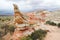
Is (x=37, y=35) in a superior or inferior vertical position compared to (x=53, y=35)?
superior

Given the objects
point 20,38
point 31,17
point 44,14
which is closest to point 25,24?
point 20,38

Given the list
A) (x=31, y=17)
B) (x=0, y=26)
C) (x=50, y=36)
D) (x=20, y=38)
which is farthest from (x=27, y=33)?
(x=0, y=26)

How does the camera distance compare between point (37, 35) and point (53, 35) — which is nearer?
point (37, 35)

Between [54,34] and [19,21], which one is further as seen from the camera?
[19,21]

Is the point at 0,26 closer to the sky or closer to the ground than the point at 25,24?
closer to the ground

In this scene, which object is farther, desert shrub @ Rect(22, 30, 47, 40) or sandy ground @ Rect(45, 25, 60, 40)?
desert shrub @ Rect(22, 30, 47, 40)

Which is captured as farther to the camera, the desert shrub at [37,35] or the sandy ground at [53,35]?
the desert shrub at [37,35]

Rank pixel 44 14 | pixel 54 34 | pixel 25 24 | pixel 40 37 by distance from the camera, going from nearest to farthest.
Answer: pixel 40 37, pixel 54 34, pixel 25 24, pixel 44 14

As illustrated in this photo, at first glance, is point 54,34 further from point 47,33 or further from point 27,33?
point 27,33

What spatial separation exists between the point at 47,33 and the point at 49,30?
1.38 meters

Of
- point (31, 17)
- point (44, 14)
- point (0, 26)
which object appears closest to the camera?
point (31, 17)

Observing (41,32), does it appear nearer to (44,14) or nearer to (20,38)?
(20,38)

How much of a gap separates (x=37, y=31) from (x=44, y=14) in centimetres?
1877

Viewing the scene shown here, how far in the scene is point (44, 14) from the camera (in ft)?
149
